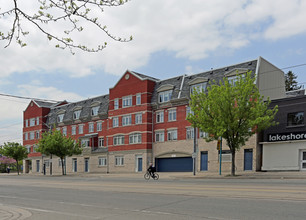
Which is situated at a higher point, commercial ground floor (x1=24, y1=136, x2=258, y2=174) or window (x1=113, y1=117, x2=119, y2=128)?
window (x1=113, y1=117, x2=119, y2=128)

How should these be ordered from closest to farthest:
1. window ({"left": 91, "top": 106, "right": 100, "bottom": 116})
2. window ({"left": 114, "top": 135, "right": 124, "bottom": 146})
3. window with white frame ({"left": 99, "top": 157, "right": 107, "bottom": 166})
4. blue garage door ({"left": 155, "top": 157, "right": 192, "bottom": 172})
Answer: blue garage door ({"left": 155, "top": 157, "right": 192, "bottom": 172}) → window ({"left": 114, "top": 135, "right": 124, "bottom": 146}) → window with white frame ({"left": 99, "top": 157, "right": 107, "bottom": 166}) → window ({"left": 91, "top": 106, "right": 100, "bottom": 116})

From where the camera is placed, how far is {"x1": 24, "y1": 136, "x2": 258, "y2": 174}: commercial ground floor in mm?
34156

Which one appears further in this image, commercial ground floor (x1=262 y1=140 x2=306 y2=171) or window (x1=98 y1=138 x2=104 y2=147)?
window (x1=98 y1=138 x2=104 y2=147)

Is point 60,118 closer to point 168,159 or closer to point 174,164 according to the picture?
point 168,159

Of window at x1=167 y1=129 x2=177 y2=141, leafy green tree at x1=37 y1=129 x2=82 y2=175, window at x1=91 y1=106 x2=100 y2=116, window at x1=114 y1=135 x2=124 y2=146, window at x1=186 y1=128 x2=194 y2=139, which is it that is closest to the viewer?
window at x1=186 y1=128 x2=194 y2=139

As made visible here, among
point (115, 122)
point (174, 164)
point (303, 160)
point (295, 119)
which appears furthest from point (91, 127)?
point (303, 160)

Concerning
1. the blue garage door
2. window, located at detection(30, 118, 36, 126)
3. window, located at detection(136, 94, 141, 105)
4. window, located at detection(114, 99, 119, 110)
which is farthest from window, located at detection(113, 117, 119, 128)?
window, located at detection(30, 118, 36, 126)

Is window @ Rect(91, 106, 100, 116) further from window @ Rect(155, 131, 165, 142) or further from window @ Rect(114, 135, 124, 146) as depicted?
window @ Rect(155, 131, 165, 142)

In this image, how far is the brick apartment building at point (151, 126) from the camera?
36.0 metres

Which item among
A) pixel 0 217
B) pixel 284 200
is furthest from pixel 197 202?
pixel 0 217

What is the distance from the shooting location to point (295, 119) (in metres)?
30.9

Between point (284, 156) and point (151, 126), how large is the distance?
17.9 meters

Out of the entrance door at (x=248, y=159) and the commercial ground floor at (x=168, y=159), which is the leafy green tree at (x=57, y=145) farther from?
the entrance door at (x=248, y=159)

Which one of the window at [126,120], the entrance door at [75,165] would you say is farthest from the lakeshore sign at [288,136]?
the entrance door at [75,165]
